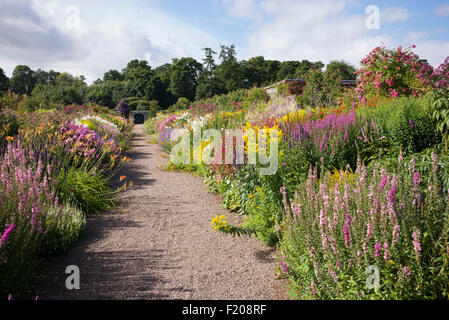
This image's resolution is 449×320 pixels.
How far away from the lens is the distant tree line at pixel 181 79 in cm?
4591

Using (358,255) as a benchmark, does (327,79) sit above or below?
above

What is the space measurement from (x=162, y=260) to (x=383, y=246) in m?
2.21

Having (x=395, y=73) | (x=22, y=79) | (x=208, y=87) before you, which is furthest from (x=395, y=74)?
(x=22, y=79)

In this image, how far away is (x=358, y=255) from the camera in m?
2.17

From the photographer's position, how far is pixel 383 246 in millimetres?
2191
